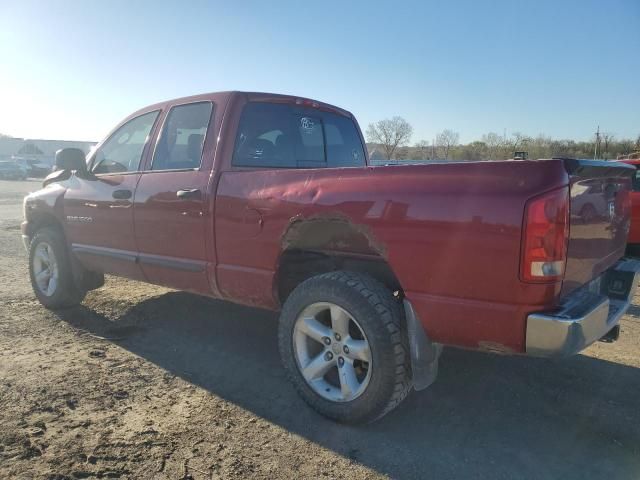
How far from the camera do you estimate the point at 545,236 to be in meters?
2.20

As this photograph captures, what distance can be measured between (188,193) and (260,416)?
65.7 inches

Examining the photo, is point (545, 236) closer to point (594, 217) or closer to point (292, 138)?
point (594, 217)

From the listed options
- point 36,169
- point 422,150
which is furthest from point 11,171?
point 422,150

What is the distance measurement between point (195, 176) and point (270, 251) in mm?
943

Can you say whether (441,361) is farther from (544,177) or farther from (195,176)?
(195,176)

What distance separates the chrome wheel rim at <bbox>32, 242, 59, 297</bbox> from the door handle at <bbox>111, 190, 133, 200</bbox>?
4.31 ft

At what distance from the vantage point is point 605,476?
2439mm

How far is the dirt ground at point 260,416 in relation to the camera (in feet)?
8.27

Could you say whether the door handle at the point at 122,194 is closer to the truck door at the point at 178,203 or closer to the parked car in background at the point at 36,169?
the truck door at the point at 178,203

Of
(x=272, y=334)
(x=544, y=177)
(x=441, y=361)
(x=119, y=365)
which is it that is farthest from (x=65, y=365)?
(x=544, y=177)

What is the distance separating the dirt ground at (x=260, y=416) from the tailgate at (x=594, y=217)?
94 cm

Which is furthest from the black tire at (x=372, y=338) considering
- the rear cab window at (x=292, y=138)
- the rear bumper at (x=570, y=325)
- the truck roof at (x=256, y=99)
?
the truck roof at (x=256, y=99)

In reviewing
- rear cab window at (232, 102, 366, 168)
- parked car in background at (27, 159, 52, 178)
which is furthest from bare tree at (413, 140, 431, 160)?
parked car in background at (27, 159, 52, 178)

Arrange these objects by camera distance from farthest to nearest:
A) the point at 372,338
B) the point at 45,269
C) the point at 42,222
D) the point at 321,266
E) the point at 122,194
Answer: the point at 42,222 < the point at 45,269 < the point at 122,194 < the point at 321,266 < the point at 372,338
